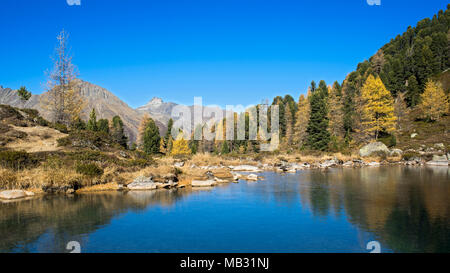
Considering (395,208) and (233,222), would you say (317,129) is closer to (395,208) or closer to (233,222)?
(395,208)

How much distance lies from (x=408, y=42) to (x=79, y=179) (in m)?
122

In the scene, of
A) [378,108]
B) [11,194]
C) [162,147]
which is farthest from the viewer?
[162,147]

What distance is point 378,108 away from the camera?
166 ft

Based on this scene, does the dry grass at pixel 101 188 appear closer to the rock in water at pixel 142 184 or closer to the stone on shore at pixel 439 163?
the rock in water at pixel 142 184

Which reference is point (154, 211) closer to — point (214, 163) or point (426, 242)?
point (426, 242)

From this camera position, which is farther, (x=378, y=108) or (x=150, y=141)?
(x=150, y=141)

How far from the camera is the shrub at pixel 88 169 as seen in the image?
1828cm

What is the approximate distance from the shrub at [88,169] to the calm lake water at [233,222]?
229 cm

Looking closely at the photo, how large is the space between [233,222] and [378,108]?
156ft

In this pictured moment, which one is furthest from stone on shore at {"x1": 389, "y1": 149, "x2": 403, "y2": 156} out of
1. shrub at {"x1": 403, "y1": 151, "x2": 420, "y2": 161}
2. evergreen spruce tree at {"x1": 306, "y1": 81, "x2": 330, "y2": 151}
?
evergreen spruce tree at {"x1": 306, "y1": 81, "x2": 330, "y2": 151}

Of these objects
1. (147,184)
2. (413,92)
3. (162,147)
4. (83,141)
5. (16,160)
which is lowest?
(147,184)

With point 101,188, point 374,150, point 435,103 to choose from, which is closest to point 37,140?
point 101,188

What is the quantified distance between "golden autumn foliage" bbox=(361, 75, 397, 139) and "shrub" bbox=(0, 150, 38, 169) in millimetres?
48764
